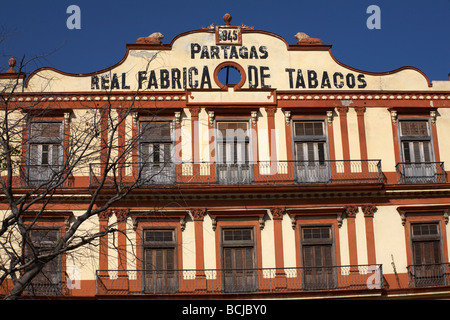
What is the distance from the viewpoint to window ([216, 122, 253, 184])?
83.9 feet

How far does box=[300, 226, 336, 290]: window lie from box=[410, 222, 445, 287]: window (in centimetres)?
299

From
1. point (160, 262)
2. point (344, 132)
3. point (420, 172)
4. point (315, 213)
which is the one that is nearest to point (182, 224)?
point (160, 262)

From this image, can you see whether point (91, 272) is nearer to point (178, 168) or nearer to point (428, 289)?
point (178, 168)

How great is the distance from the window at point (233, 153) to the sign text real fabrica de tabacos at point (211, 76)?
5.68 ft

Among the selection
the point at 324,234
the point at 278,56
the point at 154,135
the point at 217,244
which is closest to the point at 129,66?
the point at 154,135

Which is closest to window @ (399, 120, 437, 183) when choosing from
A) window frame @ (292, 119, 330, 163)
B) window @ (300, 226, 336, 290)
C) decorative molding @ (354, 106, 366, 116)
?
decorative molding @ (354, 106, 366, 116)

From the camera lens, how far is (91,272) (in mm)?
24516

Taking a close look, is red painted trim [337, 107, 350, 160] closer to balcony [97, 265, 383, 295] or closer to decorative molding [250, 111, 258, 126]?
decorative molding [250, 111, 258, 126]

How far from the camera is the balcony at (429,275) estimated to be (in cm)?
2500

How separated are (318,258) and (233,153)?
195 inches

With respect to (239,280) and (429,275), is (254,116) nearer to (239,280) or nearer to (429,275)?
(239,280)

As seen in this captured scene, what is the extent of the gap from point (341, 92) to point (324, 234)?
554 cm
